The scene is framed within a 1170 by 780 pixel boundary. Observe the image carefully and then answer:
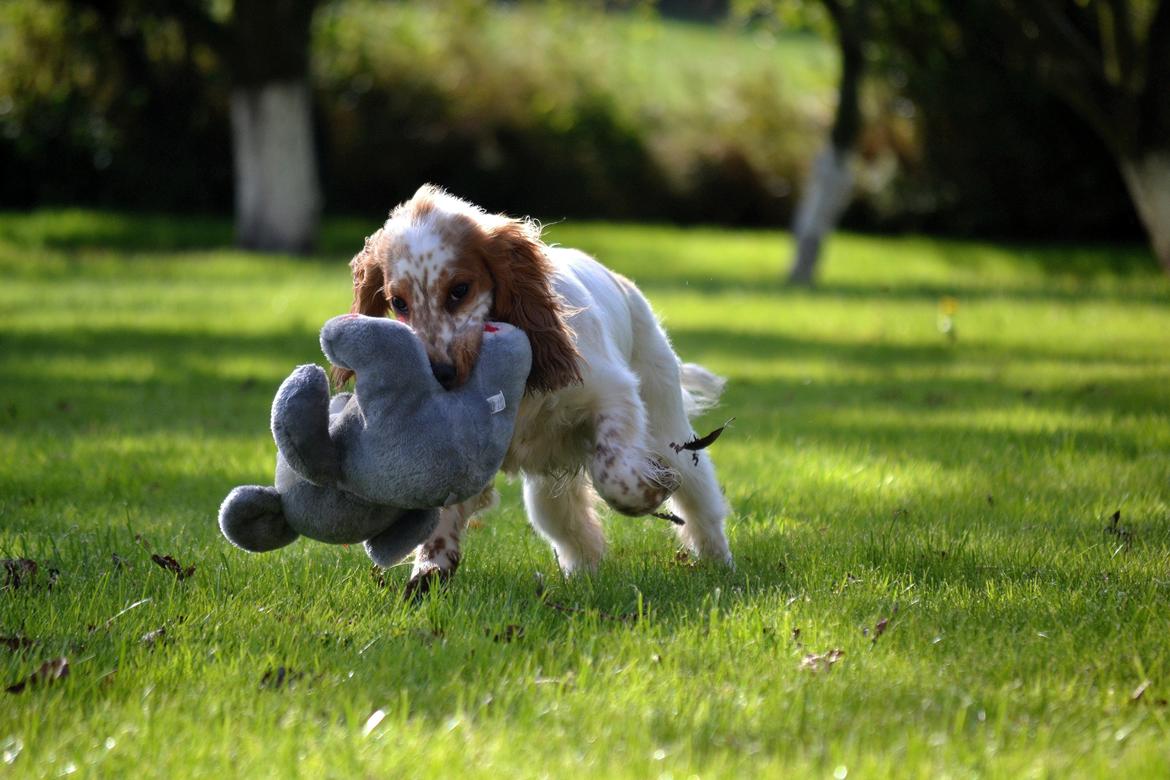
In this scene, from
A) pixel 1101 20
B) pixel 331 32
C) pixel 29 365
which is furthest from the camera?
pixel 331 32

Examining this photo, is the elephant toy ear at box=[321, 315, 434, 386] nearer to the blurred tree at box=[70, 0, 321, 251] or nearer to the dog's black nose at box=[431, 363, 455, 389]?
the dog's black nose at box=[431, 363, 455, 389]

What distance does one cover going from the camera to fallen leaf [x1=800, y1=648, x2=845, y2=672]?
3.21m

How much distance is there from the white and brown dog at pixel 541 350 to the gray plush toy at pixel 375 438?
0.44 ft

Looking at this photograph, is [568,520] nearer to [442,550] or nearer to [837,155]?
[442,550]

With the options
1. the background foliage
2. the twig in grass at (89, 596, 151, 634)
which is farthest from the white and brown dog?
the background foliage

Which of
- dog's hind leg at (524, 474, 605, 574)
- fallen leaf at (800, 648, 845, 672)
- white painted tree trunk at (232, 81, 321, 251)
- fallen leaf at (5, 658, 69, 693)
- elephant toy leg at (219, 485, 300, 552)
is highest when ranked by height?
elephant toy leg at (219, 485, 300, 552)

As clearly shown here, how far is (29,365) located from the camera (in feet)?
29.5

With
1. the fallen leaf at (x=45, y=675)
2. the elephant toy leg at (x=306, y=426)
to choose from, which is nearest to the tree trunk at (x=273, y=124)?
the elephant toy leg at (x=306, y=426)

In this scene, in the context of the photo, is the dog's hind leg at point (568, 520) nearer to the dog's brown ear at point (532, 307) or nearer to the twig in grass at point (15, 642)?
the dog's brown ear at point (532, 307)

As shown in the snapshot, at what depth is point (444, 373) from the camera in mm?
3643

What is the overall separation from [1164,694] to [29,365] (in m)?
7.84

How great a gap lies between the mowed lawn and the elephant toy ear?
670 millimetres

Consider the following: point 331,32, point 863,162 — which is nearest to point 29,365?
point 331,32

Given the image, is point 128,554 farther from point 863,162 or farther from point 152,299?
point 863,162
